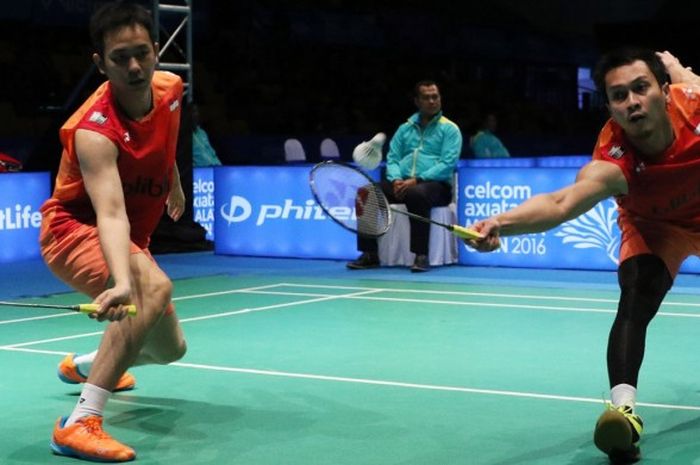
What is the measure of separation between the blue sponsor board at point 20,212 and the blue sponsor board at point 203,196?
2.12 meters

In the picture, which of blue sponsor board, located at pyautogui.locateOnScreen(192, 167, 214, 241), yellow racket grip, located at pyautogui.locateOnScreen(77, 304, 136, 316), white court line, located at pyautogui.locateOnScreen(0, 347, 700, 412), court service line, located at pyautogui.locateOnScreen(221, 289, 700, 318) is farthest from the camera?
blue sponsor board, located at pyautogui.locateOnScreen(192, 167, 214, 241)

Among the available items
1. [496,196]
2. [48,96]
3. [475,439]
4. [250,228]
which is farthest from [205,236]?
[475,439]

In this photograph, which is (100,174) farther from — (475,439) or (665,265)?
(665,265)

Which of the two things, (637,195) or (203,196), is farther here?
(203,196)

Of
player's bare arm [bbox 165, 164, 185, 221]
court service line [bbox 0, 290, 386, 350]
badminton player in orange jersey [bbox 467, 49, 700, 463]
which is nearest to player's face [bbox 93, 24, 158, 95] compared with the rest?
player's bare arm [bbox 165, 164, 185, 221]

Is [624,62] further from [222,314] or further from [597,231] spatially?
[597,231]

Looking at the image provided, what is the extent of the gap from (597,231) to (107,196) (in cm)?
701

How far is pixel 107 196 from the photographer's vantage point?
4.75 metres

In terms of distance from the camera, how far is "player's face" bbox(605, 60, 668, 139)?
4.79 meters

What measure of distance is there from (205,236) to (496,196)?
359cm

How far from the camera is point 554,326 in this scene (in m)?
8.16

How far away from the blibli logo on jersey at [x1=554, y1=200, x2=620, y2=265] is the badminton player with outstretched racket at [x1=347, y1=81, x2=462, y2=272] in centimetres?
111

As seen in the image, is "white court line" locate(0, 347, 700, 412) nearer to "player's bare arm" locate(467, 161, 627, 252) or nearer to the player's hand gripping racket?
the player's hand gripping racket

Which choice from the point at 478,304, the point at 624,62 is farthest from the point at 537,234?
the point at 624,62
